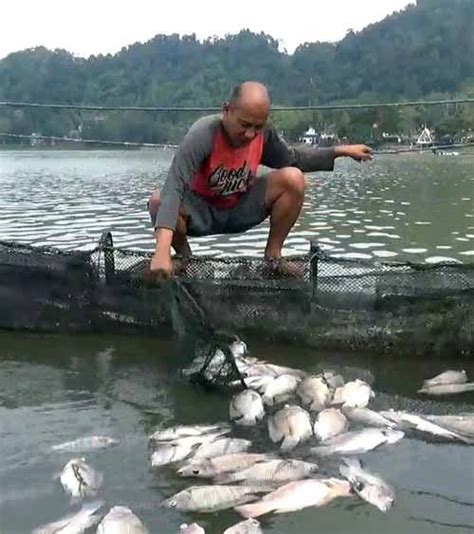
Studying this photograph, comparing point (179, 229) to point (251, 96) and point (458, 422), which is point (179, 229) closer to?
point (251, 96)

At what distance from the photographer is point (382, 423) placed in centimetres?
389

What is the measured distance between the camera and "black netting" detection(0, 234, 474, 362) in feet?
16.1

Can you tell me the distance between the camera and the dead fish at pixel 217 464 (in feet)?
11.2

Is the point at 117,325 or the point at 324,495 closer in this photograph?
the point at 324,495

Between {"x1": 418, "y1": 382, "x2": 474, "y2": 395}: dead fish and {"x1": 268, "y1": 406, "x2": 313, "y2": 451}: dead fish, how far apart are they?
905 millimetres

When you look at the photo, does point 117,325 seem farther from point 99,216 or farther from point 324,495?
point 99,216

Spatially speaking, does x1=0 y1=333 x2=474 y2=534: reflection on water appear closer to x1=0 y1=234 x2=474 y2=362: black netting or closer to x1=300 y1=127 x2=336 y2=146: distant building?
x1=0 y1=234 x2=474 y2=362: black netting

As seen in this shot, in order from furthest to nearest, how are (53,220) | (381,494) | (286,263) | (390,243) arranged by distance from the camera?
(53,220) → (390,243) → (286,263) → (381,494)

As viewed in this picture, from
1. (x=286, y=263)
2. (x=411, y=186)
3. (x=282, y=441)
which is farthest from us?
(x=411, y=186)

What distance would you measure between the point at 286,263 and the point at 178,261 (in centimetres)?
74

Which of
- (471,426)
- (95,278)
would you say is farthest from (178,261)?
(471,426)

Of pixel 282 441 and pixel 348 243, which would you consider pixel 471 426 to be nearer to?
pixel 282 441

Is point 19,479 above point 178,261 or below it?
below

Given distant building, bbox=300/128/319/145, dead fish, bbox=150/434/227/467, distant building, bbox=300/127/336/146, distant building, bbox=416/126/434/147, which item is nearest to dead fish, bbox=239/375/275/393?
dead fish, bbox=150/434/227/467
